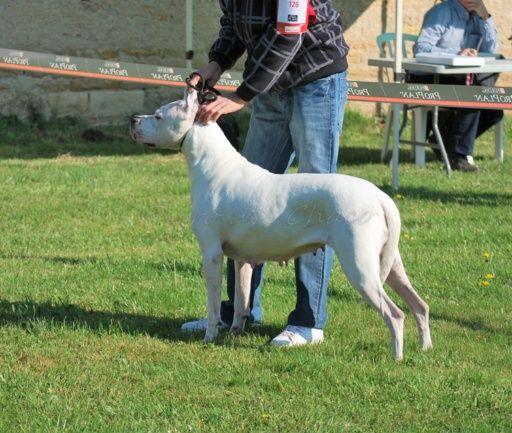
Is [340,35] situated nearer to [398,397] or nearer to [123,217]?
[398,397]

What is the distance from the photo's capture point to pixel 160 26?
14.5 m

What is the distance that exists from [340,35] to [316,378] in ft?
5.56

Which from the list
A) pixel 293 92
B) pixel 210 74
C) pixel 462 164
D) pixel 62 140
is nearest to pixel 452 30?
pixel 462 164

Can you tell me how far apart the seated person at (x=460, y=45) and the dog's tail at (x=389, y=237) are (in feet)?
22.9

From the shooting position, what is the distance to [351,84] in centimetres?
1051

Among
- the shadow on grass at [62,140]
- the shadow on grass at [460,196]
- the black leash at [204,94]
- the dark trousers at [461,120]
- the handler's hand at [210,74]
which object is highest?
the handler's hand at [210,74]

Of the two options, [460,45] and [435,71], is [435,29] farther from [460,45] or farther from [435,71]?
[435,71]

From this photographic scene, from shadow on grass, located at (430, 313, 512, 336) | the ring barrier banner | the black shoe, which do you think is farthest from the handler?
the black shoe

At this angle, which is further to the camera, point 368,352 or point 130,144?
point 130,144

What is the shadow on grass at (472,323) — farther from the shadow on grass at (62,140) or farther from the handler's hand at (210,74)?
the shadow on grass at (62,140)

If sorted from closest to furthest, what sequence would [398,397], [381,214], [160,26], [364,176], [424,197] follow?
1. [398,397]
2. [381,214]
3. [424,197]
4. [364,176]
5. [160,26]

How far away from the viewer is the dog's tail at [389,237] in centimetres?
563

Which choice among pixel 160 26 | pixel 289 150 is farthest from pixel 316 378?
pixel 160 26

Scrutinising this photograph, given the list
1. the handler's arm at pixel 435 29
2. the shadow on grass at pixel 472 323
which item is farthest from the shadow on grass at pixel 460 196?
the shadow on grass at pixel 472 323
